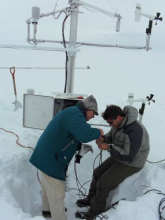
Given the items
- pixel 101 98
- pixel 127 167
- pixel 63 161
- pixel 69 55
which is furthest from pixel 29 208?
pixel 101 98

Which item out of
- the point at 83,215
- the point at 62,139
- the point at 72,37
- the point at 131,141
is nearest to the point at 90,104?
the point at 62,139

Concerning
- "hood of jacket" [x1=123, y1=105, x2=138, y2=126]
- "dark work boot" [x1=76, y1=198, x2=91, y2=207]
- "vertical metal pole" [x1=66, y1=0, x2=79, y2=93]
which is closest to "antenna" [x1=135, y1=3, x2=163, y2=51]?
"vertical metal pole" [x1=66, y1=0, x2=79, y2=93]

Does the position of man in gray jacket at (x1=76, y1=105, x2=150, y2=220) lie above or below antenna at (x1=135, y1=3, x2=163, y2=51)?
below

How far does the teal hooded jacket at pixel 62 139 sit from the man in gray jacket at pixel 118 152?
405 mm

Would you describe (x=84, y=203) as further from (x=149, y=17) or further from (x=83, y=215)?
(x=149, y=17)

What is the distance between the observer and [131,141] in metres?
2.56

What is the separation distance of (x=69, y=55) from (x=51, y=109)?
2.83ft

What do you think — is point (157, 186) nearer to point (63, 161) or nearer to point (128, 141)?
point (128, 141)

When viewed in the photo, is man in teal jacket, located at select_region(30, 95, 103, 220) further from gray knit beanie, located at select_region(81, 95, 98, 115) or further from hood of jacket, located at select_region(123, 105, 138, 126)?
hood of jacket, located at select_region(123, 105, 138, 126)

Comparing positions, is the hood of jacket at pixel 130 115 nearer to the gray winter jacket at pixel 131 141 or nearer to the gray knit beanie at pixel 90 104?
the gray winter jacket at pixel 131 141

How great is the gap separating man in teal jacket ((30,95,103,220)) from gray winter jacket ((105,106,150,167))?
0.40 meters

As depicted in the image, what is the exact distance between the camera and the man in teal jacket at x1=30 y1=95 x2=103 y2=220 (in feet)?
7.36

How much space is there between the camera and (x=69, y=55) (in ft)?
10.8

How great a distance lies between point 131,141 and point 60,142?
830 mm
